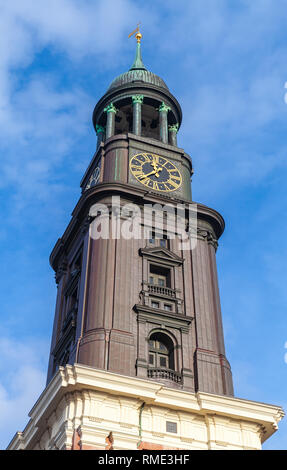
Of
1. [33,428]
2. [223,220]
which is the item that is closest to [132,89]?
[223,220]

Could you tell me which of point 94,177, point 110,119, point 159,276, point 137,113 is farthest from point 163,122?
point 159,276

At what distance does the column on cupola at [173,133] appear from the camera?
2180 inches

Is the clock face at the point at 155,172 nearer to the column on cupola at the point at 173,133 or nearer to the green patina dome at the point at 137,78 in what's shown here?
the column on cupola at the point at 173,133

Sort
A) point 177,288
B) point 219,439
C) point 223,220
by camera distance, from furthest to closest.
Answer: point 223,220 → point 177,288 → point 219,439

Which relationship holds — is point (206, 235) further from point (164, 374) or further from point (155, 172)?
point (164, 374)

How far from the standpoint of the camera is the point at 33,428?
1444 inches

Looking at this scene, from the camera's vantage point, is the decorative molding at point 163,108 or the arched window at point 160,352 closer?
the arched window at point 160,352

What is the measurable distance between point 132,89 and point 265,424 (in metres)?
29.8

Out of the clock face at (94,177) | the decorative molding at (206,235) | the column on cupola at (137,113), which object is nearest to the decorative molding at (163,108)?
the column on cupola at (137,113)

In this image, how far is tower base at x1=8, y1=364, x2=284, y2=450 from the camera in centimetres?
3334

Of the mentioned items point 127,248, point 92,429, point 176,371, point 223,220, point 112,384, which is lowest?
point 92,429

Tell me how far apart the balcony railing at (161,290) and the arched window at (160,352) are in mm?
2787
